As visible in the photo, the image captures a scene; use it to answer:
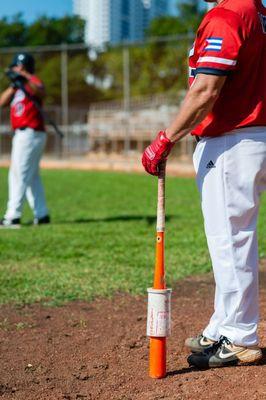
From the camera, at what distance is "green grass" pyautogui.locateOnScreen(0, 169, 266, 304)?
5980mm

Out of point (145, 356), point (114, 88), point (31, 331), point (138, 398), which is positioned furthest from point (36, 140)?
point (114, 88)

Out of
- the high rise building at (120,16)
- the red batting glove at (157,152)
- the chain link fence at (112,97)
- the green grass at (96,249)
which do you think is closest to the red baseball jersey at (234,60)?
the red batting glove at (157,152)

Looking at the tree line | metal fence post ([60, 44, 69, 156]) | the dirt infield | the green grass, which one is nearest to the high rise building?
the tree line

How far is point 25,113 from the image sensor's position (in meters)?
9.52

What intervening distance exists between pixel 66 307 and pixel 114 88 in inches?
1116

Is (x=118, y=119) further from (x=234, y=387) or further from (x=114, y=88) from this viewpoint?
(x=234, y=387)

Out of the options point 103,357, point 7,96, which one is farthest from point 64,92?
point 103,357

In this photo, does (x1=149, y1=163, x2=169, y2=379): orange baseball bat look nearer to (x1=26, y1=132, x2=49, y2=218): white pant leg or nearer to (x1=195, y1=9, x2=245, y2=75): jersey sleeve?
(x1=195, y1=9, x2=245, y2=75): jersey sleeve

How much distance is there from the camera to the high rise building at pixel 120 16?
84.2m

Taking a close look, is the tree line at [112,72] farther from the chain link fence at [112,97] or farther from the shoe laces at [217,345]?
the shoe laces at [217,345]

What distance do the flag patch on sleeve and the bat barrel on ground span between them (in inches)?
24.6

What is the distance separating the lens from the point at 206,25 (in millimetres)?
3383

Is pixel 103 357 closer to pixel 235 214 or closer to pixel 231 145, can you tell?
pixel 235 214

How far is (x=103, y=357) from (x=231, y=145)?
144 centimetres
